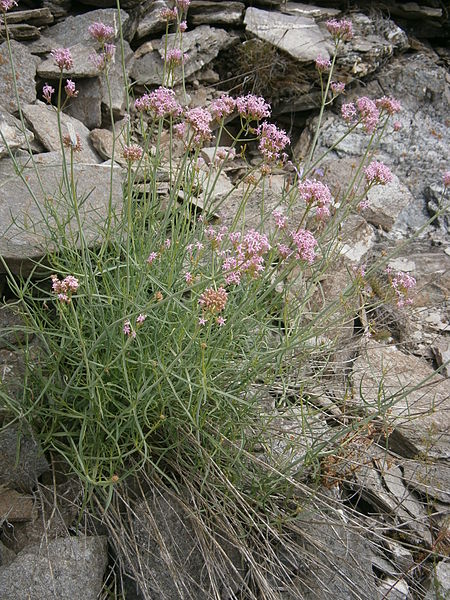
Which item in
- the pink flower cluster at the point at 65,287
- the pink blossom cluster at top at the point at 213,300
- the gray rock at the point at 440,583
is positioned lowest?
the gray rock at the point at 440,583

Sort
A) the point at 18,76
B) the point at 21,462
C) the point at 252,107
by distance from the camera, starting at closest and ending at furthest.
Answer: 1. the point at 252,107
2. the point at 21,462
3. the point at 18,76

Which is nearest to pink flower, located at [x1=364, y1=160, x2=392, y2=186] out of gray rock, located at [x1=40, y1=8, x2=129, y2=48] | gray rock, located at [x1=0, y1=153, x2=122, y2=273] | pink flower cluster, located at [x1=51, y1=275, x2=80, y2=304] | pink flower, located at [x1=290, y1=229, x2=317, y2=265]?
pink flower, located at [x1=290, y1=229, x2=317, y2=265]

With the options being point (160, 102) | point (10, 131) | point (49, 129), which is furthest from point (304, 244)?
point (49, 129)

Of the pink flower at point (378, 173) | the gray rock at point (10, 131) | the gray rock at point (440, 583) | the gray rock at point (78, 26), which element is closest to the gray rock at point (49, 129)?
the gray rock at point (10, 131)

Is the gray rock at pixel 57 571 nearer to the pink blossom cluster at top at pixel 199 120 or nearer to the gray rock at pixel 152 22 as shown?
the pink blossom cluster at top at pixel 199 120

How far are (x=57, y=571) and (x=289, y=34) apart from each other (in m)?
5.13

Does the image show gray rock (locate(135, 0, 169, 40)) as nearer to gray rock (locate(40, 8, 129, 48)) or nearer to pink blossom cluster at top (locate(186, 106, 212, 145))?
gray rock (locate(40, 8, 129, 48))

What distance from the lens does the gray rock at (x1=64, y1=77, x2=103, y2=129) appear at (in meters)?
4.85

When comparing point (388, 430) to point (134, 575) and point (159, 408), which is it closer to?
point (159, 408)

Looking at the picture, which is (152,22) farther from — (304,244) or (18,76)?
(304,244)

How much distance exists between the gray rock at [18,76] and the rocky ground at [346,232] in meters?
0.01

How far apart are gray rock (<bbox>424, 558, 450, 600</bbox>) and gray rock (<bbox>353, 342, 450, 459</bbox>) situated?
1.87ft

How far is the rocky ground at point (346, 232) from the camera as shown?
257cm

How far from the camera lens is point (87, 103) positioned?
4.85m
